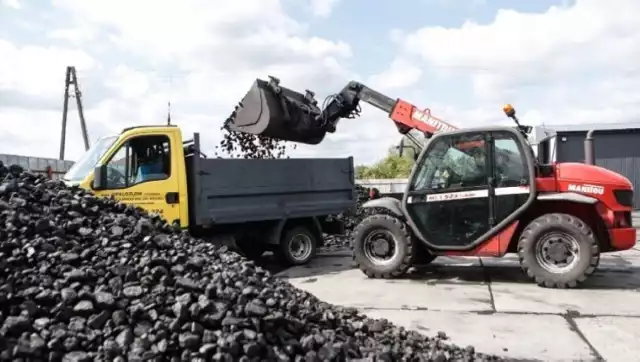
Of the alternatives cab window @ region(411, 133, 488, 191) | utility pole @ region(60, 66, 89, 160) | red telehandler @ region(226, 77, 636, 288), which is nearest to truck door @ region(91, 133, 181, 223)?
red telehandler @ region(226, 77, 636, 288)

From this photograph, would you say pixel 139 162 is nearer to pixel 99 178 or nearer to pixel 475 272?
pixel 99 178

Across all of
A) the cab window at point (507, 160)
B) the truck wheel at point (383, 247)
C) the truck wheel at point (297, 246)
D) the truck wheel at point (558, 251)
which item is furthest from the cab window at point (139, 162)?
the truck wheel at point (558, 251)

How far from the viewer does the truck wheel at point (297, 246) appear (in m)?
10.3

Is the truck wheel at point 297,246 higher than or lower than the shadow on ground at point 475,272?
higher

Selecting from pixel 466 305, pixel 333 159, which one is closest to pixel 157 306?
pixel 466 305

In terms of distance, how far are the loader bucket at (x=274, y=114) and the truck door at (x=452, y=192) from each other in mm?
2187

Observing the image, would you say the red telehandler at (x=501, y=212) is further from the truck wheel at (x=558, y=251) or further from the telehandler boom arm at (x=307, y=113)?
the telehandler boom arm at (x=307, y=113)

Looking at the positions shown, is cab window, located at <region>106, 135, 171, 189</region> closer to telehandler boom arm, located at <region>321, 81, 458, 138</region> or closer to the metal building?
telehandler boom arm, located at <region>321, 81, 458, 138</region>

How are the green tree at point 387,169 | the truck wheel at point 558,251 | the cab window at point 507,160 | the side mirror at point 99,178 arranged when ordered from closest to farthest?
the truck wheel at point 558,251, the cab window at point 507,160, the side mirror at point 99,178, the green tree at point 387,169

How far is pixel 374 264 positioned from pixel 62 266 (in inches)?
200

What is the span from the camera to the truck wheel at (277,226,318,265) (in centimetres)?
1030

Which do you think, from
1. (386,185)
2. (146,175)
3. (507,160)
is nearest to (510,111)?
(507,160)

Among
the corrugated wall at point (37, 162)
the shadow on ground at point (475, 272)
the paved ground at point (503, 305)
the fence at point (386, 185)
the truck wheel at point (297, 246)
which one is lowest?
the paved ground at point (503, 305)

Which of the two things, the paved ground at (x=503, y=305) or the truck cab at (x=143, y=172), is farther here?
the truck cab at (x=143, y=172)
